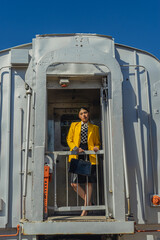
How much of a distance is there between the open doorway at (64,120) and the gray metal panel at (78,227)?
1589 mm

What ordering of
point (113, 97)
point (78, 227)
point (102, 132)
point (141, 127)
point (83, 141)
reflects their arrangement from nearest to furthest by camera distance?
1. point (78, 227)
2. point (113, 97)
3. point (102, 132)
4. point (141, 127)
5. point (83, 141)

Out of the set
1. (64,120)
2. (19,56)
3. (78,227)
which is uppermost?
(19,56)

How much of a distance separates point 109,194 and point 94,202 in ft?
3.97

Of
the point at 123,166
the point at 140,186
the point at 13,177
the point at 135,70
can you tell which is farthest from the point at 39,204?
the point at 135,70

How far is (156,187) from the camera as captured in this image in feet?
15.6

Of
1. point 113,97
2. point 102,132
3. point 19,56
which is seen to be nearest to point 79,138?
point 102,132

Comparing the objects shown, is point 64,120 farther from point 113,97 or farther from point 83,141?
point 113,97

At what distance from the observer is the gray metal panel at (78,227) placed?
12.7 ft

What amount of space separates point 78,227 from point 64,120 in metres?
2.59

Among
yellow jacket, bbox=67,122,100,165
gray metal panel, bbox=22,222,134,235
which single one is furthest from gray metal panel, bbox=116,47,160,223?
gray metal panel, bbox=22,222,134,235

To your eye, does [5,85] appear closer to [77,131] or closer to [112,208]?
[77,131]

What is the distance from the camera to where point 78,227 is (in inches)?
154

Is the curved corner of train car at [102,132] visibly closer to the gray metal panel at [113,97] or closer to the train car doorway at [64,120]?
the gray metal panel at [113,97]

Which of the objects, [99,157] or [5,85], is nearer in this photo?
[5,85]
